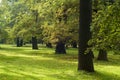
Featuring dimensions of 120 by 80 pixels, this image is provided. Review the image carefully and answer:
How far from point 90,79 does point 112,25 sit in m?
A: 5.22

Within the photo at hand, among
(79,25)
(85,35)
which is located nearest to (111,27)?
(85,35)

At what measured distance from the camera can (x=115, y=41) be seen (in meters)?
14.2

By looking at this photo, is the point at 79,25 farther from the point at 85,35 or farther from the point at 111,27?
the point at 111,27

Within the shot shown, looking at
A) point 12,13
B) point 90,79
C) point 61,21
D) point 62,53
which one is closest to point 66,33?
point 61,21

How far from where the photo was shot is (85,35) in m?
21.5

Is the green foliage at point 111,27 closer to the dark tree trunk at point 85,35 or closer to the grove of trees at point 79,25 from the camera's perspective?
the grove of trees at point 79,25

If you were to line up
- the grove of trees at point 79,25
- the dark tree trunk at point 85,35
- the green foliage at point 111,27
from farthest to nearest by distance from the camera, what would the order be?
the dark tree trunk at point 85,35 < the grove of trees at point 79,25 < the green foliage at point 111,27

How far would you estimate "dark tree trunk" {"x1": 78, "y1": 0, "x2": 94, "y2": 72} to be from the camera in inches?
845

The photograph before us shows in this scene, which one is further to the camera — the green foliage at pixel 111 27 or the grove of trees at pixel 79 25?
the grove of trees at pixel 79 25

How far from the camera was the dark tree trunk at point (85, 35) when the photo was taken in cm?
2147

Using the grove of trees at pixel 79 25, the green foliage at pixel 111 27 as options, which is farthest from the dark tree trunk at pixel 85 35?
the green foliage at pixel 111 27

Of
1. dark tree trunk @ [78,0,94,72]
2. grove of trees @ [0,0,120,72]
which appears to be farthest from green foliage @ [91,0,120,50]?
dark tree trunk @ [78,0,94,72]

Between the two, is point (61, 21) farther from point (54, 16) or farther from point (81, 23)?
point (81, 23)

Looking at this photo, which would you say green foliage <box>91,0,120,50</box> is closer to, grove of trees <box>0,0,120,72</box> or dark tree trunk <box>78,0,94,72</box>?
grove of trees <box>0,0,120,72</box>
